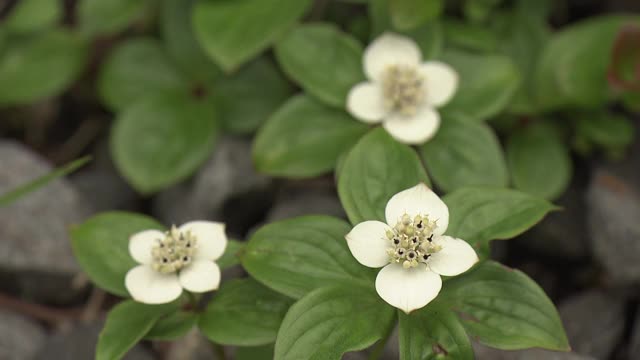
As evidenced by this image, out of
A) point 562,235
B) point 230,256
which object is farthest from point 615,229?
point 230,256

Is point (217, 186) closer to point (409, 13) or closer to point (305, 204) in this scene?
point (305, 204)

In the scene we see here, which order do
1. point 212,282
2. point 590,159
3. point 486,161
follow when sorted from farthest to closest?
point 590,159
point 486,161
point 212,282

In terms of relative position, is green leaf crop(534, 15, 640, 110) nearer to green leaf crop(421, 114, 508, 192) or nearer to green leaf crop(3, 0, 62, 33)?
green leaf crop(421, 114, 508, 192)

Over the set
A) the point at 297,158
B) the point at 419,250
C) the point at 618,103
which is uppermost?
the point at 419,250

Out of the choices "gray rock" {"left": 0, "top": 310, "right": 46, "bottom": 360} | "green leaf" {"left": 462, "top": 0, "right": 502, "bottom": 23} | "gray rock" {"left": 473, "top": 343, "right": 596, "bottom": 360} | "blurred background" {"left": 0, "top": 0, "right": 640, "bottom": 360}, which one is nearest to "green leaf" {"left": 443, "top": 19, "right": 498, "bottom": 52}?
"green leaf" {"left": 462, "top": 0, "right": 502, "bottom": 23}

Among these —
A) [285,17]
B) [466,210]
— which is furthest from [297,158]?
[466,210]

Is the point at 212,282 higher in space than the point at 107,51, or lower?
higher

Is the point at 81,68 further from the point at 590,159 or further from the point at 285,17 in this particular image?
the point at 590,159

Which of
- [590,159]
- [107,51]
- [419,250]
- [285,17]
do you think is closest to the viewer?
[419,250]
